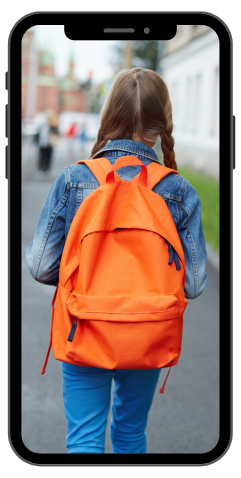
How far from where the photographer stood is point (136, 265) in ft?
5.72

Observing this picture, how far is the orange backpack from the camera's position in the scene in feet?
5.67

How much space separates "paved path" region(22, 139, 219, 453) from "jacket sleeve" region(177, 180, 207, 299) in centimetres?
144

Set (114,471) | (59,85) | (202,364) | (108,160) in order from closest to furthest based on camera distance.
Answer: (114,471), (108,160), (202,364), (59,85)

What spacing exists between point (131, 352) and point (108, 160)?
2.05 ft

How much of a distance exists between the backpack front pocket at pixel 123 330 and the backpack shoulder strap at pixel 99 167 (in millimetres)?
378

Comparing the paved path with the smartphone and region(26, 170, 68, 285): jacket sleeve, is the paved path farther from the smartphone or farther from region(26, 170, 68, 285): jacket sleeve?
region(26, 170, 68, 285): jacket sleeve

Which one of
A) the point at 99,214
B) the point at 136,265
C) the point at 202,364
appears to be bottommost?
the point at 202,364

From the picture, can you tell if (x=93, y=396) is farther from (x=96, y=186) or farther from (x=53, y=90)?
(x=53, y=90)

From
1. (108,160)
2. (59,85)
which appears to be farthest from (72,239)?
(59,85)

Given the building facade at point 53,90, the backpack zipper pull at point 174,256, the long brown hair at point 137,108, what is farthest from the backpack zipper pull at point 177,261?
the building facade at point 53,90

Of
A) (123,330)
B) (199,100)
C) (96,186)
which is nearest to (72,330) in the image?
(123,330)

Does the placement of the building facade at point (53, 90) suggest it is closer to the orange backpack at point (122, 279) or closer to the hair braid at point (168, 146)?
the hair braid at point (168, 146)

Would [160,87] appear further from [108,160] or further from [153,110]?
[108,160]

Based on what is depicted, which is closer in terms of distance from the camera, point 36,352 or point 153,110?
point 153,110
